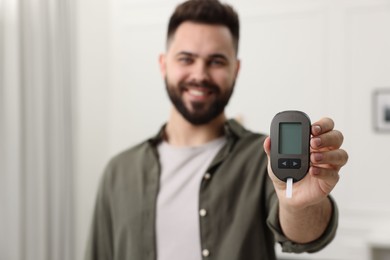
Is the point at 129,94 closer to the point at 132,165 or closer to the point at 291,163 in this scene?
the point at 132,165

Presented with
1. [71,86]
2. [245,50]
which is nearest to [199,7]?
[71,86]

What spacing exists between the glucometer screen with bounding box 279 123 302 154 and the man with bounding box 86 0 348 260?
1.18ft

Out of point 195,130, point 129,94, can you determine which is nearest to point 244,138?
point 195,130

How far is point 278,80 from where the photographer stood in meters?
3.09

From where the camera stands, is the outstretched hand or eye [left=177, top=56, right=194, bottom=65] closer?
the outstretched hand

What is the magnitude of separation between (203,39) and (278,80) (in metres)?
1.83

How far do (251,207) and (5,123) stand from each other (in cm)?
146

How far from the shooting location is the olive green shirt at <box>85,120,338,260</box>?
4.18 ft

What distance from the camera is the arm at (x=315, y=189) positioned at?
83 cm

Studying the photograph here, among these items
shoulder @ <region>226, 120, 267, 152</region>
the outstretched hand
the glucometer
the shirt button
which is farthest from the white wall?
the glucometer

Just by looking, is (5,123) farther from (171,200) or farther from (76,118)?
(171,200)

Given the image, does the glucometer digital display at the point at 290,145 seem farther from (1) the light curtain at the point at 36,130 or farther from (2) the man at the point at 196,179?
(1) the light curtain at the point at 36,130

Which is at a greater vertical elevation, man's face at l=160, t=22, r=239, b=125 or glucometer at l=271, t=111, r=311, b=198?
man's face at l=160, t=22, r=239, b=125

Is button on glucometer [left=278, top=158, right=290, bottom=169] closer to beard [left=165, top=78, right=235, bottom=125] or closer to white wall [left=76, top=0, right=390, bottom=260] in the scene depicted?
beard [left=165, top=78, right=235, bottom=125]
